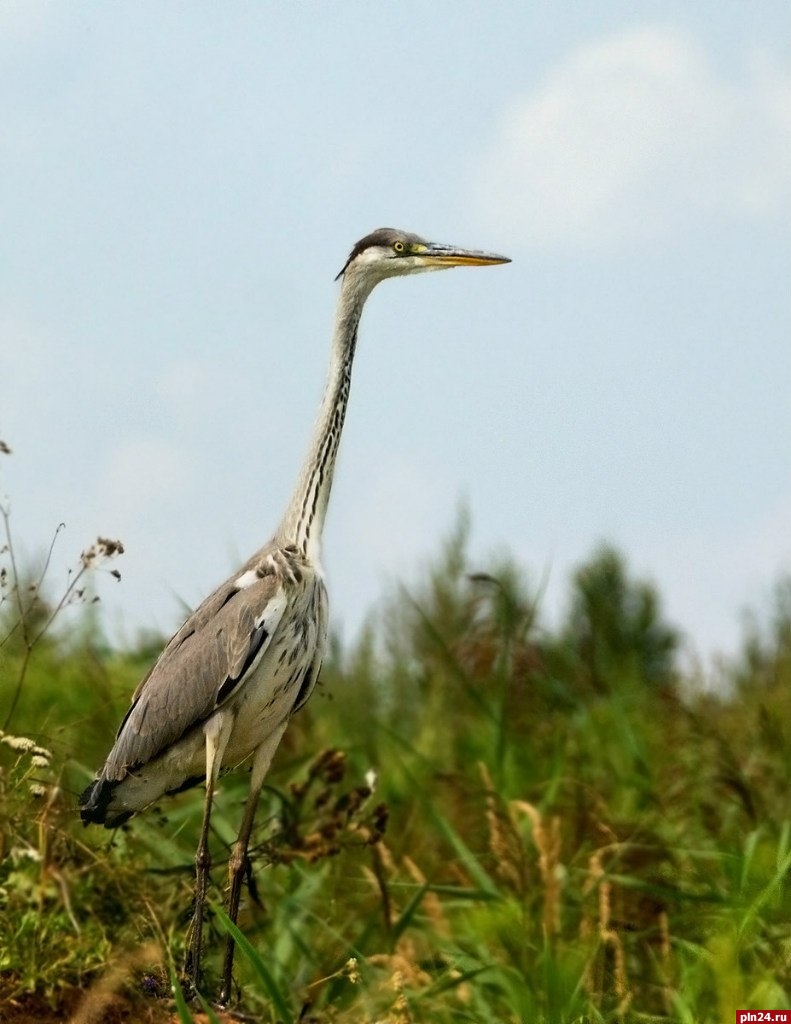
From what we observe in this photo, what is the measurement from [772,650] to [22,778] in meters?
11.5

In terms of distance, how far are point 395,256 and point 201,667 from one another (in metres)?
Answer: 2.08

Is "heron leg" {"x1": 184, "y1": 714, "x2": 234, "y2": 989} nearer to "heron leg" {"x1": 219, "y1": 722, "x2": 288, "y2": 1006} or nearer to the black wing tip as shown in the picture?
"heron leg" {"x1": 219, "y1": 722, "x2": 288, "y2": 1006}

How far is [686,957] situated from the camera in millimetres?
7496

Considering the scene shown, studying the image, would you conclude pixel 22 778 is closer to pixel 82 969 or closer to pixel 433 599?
pixel 82 969

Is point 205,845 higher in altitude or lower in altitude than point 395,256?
lower

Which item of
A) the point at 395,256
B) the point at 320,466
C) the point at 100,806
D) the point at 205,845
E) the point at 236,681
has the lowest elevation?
the point at 205,845

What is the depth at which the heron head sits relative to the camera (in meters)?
6.71

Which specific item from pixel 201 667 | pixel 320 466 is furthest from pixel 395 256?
pixel 201 667

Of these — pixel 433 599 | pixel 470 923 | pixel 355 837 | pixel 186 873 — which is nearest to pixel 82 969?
pixel 186 873

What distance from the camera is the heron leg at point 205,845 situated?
215 inches

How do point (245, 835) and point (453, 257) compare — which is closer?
point (245, 835)

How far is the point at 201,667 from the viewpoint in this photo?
5.87 metres

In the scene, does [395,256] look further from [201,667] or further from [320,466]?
[201,667]

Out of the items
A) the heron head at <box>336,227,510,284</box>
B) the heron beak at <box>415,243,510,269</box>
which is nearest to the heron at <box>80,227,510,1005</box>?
the heron head at <box>336,227,510,284</box>
